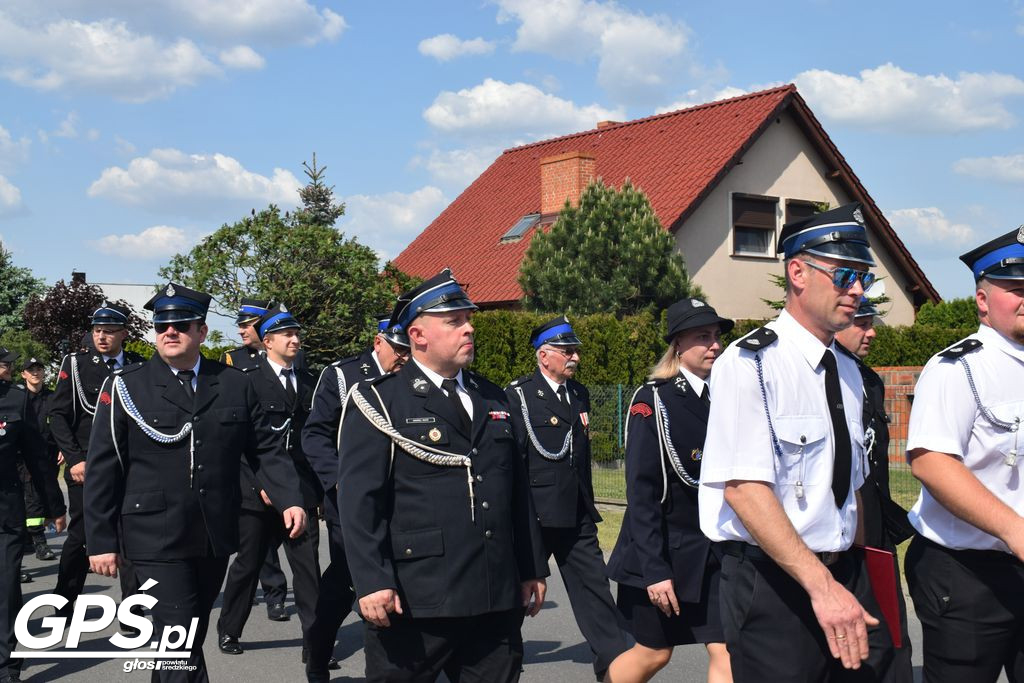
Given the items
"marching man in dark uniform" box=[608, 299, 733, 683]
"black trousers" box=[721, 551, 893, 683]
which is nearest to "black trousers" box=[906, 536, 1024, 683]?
"black trousers" box=[721, 551, 893, 683]

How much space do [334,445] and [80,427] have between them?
3.21 metres

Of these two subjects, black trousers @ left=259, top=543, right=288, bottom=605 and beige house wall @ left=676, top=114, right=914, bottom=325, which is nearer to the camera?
black trousers @ left=259, top=543, right=288, bottom=605

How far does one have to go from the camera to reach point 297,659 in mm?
8055

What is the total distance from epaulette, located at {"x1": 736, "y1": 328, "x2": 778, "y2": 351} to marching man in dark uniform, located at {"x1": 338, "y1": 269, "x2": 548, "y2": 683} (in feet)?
4.58

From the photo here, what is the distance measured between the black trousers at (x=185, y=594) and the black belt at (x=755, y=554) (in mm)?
2931

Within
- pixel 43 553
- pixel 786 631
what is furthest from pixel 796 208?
pixel 786 631

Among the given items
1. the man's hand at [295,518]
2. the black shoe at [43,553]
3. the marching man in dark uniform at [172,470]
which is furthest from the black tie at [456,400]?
the black shoe at [43,553]

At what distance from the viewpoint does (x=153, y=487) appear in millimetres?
5926

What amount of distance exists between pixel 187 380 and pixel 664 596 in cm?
265

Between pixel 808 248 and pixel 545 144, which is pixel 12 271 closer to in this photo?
pixel 545 144

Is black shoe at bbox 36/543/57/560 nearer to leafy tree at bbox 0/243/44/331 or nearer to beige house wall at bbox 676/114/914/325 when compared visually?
beige house wall at bbox 676/114/914/325

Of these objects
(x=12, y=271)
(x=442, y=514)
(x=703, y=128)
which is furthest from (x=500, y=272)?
(x=12, y=271)

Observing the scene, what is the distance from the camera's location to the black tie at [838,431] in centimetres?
362

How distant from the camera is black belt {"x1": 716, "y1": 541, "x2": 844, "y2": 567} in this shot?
3.61 metres
